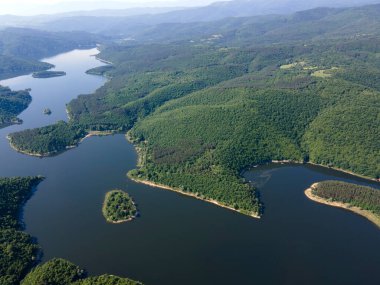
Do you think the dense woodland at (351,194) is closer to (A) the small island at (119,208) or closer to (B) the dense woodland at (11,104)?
(A) the small island at (119,208)

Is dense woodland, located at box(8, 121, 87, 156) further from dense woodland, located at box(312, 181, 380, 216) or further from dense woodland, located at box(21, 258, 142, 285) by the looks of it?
dense woodland, located at box(312, 181, 380, 216)

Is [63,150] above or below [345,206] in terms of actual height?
below

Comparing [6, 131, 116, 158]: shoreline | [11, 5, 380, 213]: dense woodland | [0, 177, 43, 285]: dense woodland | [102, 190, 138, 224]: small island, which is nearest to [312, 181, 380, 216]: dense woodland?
[11, 5, 380, 213]: dense woodland

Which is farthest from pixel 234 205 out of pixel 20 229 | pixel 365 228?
pixel 20 229

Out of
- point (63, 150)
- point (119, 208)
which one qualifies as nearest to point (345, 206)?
point (119, 208)

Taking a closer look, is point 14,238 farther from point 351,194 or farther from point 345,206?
point 351,194
